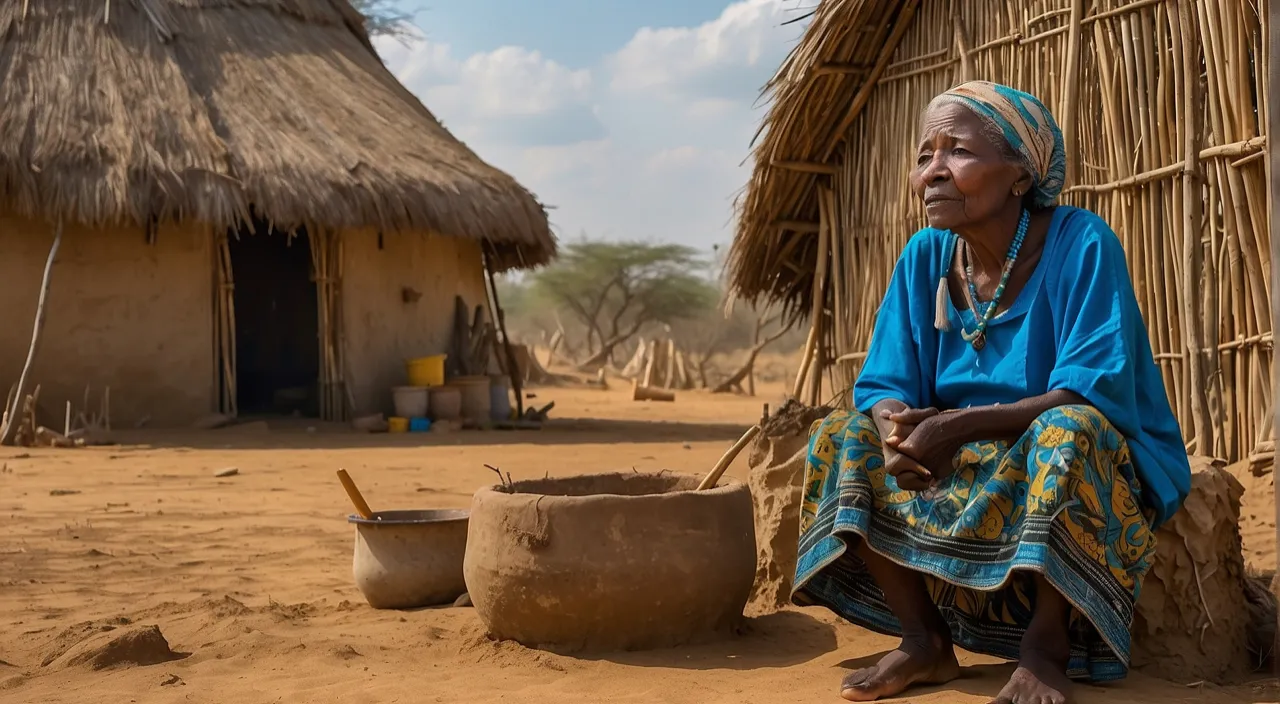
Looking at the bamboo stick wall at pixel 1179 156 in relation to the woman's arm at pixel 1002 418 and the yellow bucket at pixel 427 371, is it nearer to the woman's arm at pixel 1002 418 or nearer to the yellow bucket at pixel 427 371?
the woman's arm at pixel 1002 418

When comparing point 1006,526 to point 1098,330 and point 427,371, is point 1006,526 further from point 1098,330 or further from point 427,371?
point 427,371

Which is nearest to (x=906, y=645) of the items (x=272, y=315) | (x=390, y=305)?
(x=390, y=305)

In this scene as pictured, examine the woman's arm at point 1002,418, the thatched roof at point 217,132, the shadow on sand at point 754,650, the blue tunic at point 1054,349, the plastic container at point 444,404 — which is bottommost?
the shadow on sand at point 754,650

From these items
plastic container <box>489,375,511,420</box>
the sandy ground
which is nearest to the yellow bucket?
plastic container <box>489,375,511,420</box>

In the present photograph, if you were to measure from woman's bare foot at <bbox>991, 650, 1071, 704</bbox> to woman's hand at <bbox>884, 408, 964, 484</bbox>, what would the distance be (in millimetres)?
403

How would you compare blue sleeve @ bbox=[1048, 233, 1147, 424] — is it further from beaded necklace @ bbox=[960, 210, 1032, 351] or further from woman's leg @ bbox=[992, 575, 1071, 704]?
woman's leg @ bbox=[992, 575, 1071, 704]

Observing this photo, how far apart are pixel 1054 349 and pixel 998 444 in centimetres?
27

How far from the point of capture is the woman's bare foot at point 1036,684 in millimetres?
2354

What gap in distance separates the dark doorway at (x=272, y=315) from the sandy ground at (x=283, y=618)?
19.2 ft

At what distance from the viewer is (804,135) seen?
19.0 feet

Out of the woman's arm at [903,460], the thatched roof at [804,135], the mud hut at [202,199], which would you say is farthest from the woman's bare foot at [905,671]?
the mud hut at [202,199]

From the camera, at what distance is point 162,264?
10016 millimetres

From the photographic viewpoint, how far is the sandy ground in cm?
278

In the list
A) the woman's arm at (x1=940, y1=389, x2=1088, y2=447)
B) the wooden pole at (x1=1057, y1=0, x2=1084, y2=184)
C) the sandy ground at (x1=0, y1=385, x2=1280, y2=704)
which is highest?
the wooden pole at (x1=1057, y1=0, x2=1084, y2=184)
